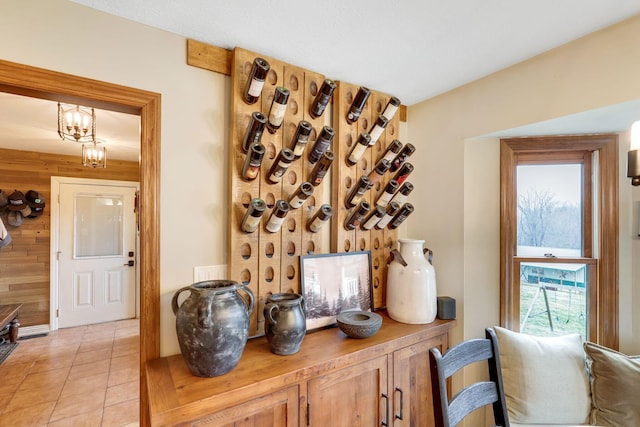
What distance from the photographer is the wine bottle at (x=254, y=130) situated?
1.33 metres

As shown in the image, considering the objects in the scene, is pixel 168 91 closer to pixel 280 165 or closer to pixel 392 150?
pixel 280 165

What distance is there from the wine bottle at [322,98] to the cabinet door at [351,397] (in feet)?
4.51

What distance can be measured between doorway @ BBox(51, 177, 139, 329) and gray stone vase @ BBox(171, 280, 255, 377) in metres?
4.10

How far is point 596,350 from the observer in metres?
1.44

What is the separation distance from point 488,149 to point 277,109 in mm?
1384

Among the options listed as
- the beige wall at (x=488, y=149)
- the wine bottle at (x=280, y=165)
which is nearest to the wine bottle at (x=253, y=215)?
the wine bottle at (x=280, y=165)

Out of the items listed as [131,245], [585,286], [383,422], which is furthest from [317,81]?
[131,245]

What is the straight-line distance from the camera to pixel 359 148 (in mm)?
1772

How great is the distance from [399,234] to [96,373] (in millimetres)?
3249

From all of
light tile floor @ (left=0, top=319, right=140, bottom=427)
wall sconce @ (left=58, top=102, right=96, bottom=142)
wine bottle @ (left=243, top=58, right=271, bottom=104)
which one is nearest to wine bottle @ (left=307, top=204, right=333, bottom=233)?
wine bottle @ (left=243, top=58, right=271, bottom=104)

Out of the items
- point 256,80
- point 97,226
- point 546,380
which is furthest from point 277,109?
point 97,226

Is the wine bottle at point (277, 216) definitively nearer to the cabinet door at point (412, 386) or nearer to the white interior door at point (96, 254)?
the cabinet door at point (412, 386)

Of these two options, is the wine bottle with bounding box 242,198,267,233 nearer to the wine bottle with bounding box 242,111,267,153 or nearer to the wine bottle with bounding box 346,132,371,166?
the wine bottle with bounding box 242,111,267,153

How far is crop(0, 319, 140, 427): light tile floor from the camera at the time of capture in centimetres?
221
